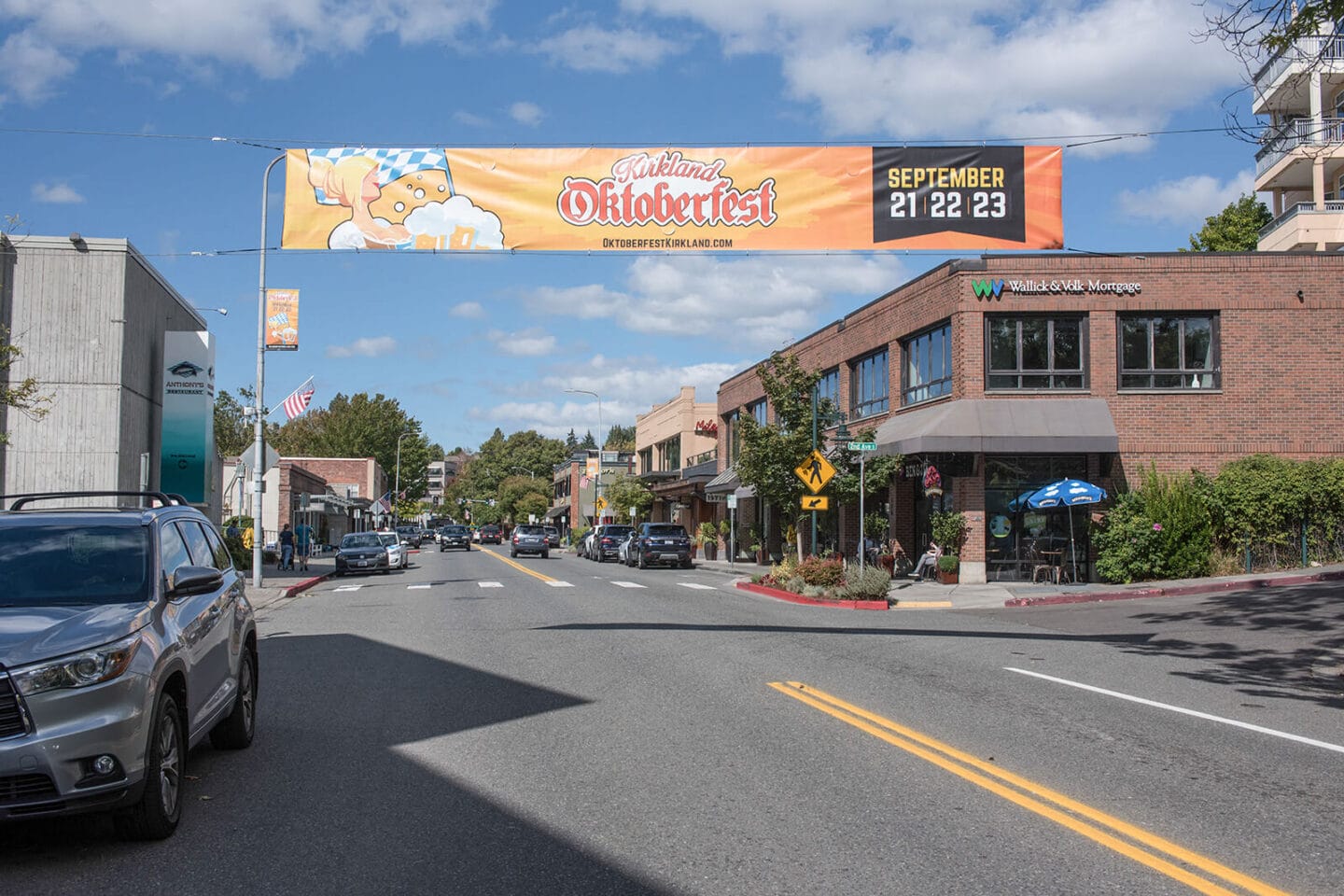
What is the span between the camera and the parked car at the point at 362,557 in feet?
124

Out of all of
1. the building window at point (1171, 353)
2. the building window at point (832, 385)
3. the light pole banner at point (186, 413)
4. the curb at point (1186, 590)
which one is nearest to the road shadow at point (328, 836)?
the curb at point (1186, 590)

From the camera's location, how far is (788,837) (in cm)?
575

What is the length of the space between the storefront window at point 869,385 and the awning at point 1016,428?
18.7 ft

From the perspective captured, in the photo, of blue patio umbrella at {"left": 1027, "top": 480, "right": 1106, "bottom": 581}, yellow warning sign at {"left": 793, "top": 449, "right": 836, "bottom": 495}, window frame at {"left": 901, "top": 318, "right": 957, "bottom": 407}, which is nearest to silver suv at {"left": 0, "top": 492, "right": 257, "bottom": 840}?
yellow warning sign at {"left": 793, "top": 449, "right": 836, "bottom": 495}

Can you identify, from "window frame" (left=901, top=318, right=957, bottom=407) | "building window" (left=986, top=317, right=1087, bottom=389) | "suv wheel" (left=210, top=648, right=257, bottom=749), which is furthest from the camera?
"window frame" (left=901, top=318, right=957, bottom=407)

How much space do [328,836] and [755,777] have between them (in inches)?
107

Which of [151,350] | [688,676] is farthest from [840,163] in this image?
[151,350]

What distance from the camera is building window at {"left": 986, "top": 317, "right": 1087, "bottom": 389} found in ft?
87.6

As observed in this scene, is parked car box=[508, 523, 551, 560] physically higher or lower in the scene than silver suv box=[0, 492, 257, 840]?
lower

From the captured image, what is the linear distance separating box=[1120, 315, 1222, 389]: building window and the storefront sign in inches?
35.4

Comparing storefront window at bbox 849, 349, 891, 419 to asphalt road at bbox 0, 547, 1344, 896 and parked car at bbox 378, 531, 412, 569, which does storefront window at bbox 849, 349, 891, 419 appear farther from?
asphalt road at bbox 0, 547, 1344, 896

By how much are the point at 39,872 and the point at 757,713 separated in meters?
5.62

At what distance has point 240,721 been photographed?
25.8ft

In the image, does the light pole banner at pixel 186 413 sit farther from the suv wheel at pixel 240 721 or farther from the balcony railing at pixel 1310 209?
the balcony railing at pixel 1310 209
